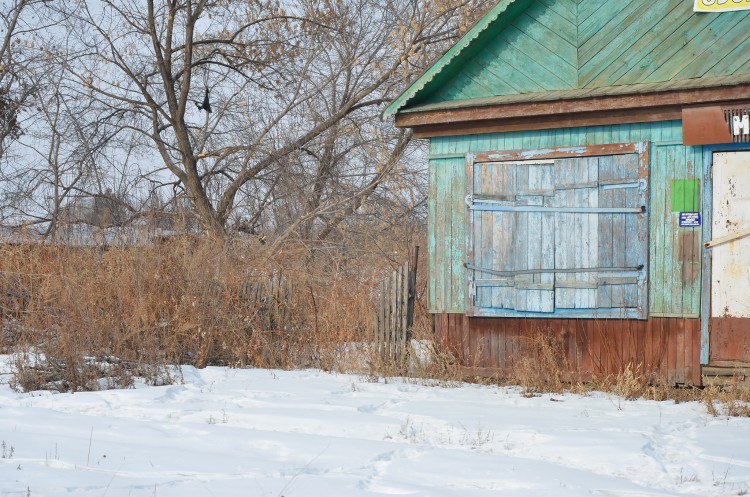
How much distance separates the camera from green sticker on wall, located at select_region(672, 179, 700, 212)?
951cm

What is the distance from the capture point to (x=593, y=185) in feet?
32.9

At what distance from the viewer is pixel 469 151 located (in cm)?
1075

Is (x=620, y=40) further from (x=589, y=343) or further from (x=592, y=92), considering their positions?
(x=589, y=343)

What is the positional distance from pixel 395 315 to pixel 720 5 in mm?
5148

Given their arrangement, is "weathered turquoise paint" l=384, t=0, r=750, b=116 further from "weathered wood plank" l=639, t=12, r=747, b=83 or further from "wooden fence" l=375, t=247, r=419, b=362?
"wooden fence" l=375, t=247, r=419, b=362

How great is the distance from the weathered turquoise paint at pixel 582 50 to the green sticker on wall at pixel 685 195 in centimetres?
106

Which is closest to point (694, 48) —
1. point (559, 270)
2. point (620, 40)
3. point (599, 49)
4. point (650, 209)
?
point (620, 40)

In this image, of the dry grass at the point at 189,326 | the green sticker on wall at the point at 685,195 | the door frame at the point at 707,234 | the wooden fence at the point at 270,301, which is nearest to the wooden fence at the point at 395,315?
the dry grass at the point at 189,326

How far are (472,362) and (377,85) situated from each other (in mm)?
11605

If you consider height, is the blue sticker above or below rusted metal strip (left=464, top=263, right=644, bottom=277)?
above

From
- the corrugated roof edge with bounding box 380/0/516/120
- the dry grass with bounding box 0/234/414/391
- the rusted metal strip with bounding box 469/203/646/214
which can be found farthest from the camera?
the dry grass with bounding box 0/234/414/391

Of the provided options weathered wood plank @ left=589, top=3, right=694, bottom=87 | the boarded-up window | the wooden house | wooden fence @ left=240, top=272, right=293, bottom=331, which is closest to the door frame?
the wooden house

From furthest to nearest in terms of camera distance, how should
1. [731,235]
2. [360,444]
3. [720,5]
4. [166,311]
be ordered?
[166,311], [720,5], [731,235], [360,444]

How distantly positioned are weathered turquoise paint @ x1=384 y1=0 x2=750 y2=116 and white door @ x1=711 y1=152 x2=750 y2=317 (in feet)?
3.05
